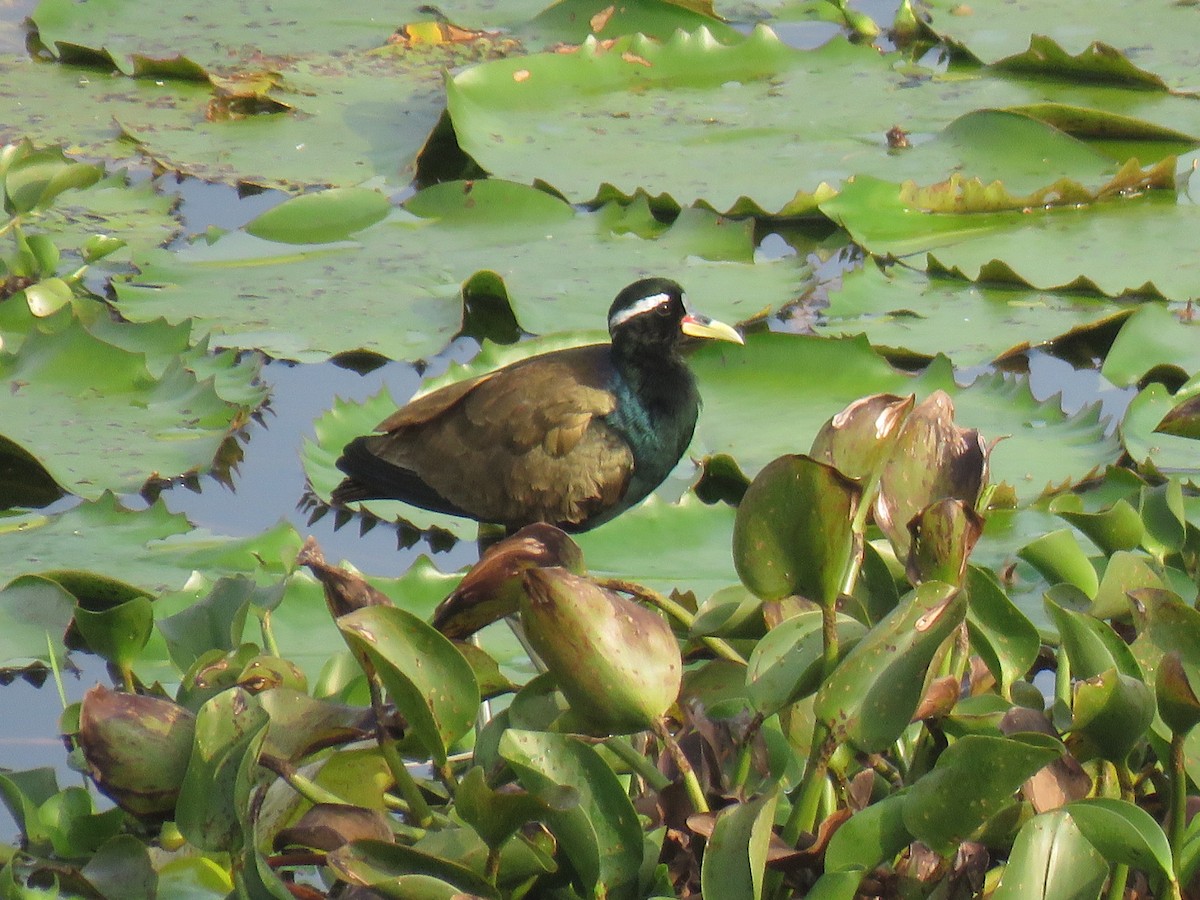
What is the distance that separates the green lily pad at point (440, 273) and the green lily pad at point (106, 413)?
0.84 feet

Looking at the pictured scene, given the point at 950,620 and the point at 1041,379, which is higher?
the point at 950,620

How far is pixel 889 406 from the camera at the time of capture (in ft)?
5.87

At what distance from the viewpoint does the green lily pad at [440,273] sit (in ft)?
12.3

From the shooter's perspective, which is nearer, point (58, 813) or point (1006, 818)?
point (1006, 818)

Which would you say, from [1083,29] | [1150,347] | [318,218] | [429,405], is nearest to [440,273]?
[318,218]

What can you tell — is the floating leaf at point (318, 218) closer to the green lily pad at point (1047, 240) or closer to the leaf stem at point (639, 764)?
the green lily pad at point (1047, 240)

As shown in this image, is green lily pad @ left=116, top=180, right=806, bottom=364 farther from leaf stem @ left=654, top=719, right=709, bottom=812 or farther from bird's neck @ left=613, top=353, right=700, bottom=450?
leaf stem @ left=654, top=719, right=709, bottom=812

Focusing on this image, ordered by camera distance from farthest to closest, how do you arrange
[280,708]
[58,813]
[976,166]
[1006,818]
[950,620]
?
[976,166], [58,813], [280,708], [1006,818], [950,620]

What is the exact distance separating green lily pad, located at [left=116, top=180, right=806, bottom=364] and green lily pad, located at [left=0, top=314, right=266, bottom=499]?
0.26 metres

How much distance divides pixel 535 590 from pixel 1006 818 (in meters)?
0.51

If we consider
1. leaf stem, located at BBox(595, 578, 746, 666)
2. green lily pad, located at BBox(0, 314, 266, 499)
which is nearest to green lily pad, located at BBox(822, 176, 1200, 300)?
green lily pad, located at BBox(0, 314, 266, 499)

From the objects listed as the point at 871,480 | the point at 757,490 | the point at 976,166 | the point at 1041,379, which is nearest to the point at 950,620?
the point at 757,490

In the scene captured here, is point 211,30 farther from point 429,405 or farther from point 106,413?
point 429,405

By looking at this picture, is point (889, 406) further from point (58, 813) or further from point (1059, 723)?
point (58, 813)
